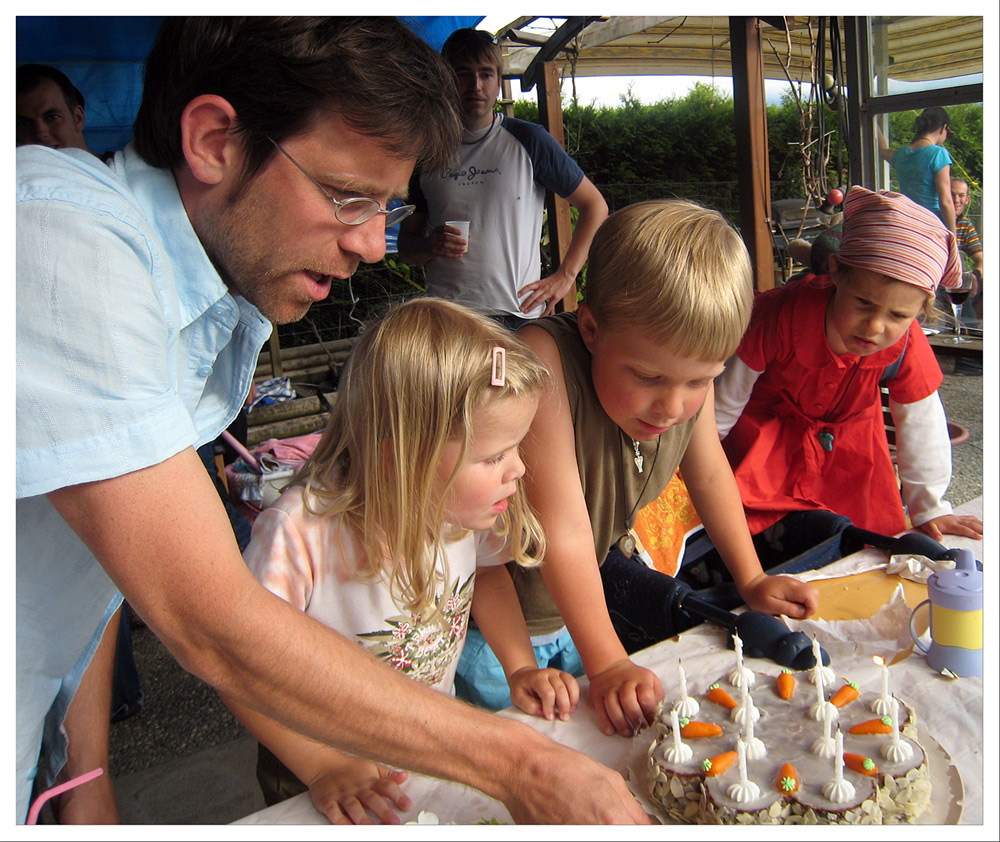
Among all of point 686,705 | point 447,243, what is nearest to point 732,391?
point 686,705

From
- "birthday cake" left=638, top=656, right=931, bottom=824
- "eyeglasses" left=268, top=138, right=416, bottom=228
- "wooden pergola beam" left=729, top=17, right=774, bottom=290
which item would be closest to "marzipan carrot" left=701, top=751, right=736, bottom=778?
"birthday cake" left=638, top=656, right=931, bottom=824

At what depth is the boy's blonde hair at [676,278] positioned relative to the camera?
1319 mm


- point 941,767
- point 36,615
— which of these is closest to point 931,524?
point 941,767

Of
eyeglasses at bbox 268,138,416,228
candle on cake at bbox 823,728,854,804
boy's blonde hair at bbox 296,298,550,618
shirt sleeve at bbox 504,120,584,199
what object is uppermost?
shirt sleeve at bbox 504,120,584,199

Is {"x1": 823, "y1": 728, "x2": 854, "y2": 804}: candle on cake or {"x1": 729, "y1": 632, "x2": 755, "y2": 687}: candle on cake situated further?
{"x1": 729, "y1": 632, "x2": 755, "y2": 687}: candle on cake

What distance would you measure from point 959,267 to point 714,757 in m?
1.68

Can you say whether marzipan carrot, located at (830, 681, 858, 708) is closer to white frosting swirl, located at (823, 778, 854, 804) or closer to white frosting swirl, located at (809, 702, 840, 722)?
white frosting swirl, located at (809, 702, 840, 722)

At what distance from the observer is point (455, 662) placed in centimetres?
149

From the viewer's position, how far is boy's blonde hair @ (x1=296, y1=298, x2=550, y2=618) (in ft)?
4.01

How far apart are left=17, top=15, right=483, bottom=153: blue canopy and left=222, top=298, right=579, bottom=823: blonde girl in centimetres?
127

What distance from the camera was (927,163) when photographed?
16.2ft

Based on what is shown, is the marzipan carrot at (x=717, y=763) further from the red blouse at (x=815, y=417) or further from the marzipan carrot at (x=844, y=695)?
the red blouse at (x=815, y=417)

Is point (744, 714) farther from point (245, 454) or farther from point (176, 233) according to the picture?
point (245, 454)

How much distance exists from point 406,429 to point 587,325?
0.49 metres
